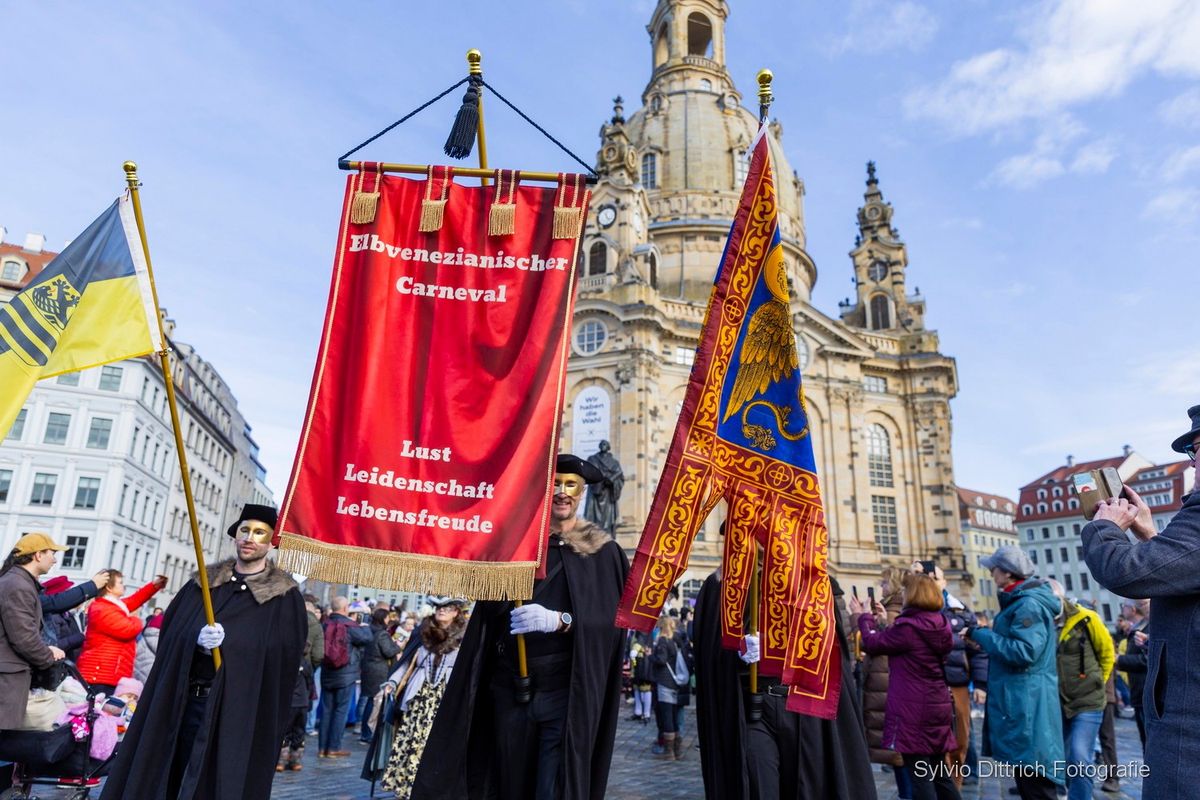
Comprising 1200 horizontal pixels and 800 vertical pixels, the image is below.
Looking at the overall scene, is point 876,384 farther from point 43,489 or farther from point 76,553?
point 43,489

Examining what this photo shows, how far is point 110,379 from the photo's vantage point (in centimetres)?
4162

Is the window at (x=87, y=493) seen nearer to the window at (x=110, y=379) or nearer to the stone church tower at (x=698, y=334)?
the window at (x=110, y=379)

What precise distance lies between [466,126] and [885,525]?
41.8m

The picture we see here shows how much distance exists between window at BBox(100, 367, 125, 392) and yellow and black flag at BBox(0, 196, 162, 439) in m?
42.4

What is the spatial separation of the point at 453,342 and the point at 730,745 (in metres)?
3.09

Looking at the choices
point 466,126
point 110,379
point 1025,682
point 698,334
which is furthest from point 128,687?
point 110,379

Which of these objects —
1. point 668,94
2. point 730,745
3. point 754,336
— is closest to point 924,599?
point 730,745

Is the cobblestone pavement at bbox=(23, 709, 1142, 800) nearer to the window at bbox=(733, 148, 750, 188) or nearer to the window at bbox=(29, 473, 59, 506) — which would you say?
the window at bbox=(29, 473, 59, 506)

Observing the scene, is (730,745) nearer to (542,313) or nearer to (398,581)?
(398,581)

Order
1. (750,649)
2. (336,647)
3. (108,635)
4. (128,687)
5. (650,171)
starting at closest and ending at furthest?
(750,649)
(128,687)
(108,635)
(336,647)
(650,171)

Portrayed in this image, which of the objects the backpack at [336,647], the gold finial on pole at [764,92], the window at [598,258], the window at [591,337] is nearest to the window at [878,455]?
the window at [591,337]

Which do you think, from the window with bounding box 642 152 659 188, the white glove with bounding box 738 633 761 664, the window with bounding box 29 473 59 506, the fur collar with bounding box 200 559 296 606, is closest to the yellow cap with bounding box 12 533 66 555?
the fur collar with bounding box 200 559 296 606

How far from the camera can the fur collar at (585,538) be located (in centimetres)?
501

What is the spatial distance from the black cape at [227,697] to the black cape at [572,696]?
1237 mm
